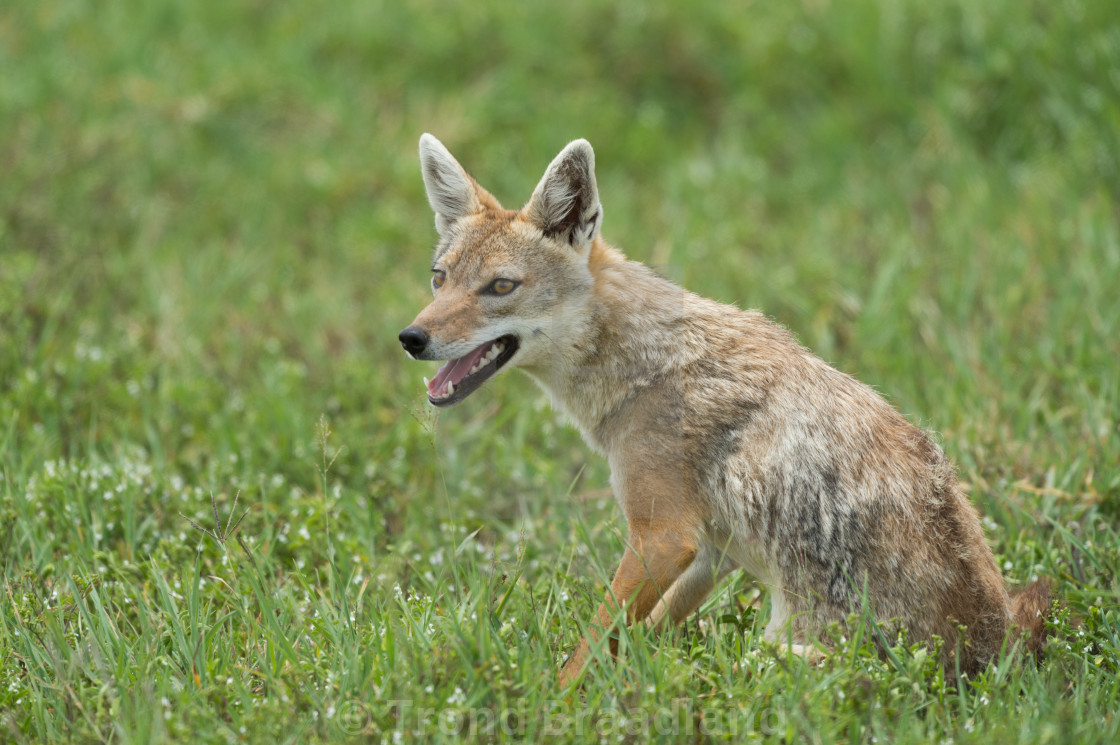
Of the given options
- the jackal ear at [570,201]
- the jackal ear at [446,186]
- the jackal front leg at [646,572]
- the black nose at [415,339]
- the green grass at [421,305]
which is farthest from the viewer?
the jackal ear at [446,186]

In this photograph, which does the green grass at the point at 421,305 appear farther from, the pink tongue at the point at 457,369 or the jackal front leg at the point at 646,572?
the pink tongue at the point at 457,369

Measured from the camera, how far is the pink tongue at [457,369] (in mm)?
4652

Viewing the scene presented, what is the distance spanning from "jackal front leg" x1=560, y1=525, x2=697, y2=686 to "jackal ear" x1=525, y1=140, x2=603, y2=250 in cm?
141

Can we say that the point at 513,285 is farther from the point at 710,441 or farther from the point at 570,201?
the point at 710,441

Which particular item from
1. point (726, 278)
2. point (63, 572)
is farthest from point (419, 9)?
point (63, 572)

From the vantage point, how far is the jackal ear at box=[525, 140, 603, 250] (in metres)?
4.71

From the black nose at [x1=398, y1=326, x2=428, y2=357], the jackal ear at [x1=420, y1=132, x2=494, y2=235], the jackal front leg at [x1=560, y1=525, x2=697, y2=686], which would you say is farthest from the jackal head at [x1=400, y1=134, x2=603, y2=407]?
the jackal front leg at [x1=560, y1=525, x2=697, y2=686]

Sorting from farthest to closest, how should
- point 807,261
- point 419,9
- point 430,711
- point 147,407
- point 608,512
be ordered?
point 419,9 → point 807,261 → point 147,407 → point 608,512 → point 430,711

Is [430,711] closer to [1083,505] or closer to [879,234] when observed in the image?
[1083,505]

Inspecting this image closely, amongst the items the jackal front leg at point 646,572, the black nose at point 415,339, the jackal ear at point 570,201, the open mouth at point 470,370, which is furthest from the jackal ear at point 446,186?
the jackal front leg at point 646,572

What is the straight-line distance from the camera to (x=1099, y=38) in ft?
30.7

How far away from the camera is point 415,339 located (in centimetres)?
447

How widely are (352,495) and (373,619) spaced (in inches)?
74.7

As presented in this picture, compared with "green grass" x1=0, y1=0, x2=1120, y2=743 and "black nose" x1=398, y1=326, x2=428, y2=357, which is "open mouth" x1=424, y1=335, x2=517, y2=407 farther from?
"green grass" x1=0, y1=0, x2=1120, y2=743
